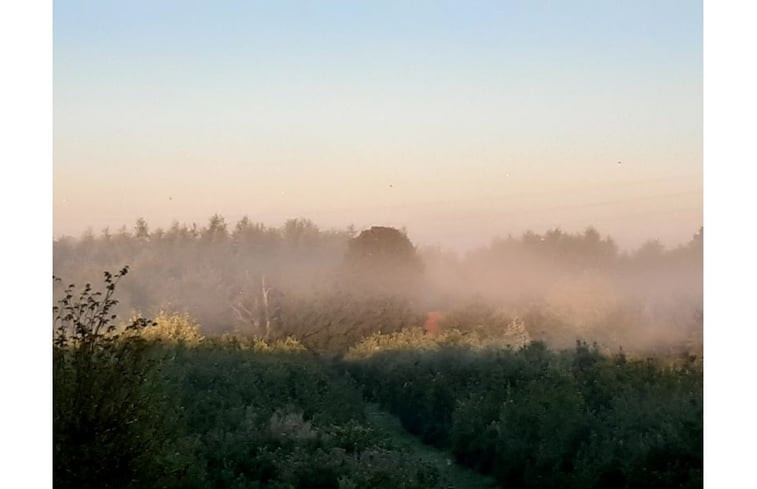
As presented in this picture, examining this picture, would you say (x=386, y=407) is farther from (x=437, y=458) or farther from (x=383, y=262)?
(x=383, y=262)

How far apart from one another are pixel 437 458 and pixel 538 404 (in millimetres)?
591

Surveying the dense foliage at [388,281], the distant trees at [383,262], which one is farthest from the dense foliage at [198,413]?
the distant trees at [383,262]

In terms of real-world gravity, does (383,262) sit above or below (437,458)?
above

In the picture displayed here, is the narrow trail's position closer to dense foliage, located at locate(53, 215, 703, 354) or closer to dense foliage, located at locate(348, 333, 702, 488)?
dense foliage, located at locate(348, 333, 702, 488)

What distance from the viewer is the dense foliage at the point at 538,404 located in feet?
Answer: 14.3

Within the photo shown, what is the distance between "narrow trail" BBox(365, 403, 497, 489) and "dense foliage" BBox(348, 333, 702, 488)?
0.16 feet

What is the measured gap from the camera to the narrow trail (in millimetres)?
4461

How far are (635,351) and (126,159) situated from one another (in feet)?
9.01

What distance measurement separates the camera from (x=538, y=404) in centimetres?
455

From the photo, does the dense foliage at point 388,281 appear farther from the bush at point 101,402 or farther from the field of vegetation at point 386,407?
the bush at point 101,402

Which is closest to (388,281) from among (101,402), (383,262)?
(383,262)

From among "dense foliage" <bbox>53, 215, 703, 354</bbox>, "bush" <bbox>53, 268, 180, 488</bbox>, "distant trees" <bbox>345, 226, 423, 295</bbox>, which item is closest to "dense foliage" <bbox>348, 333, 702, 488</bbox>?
"dense foliage" <bbox>53, 215, 703, 354</bbox>
